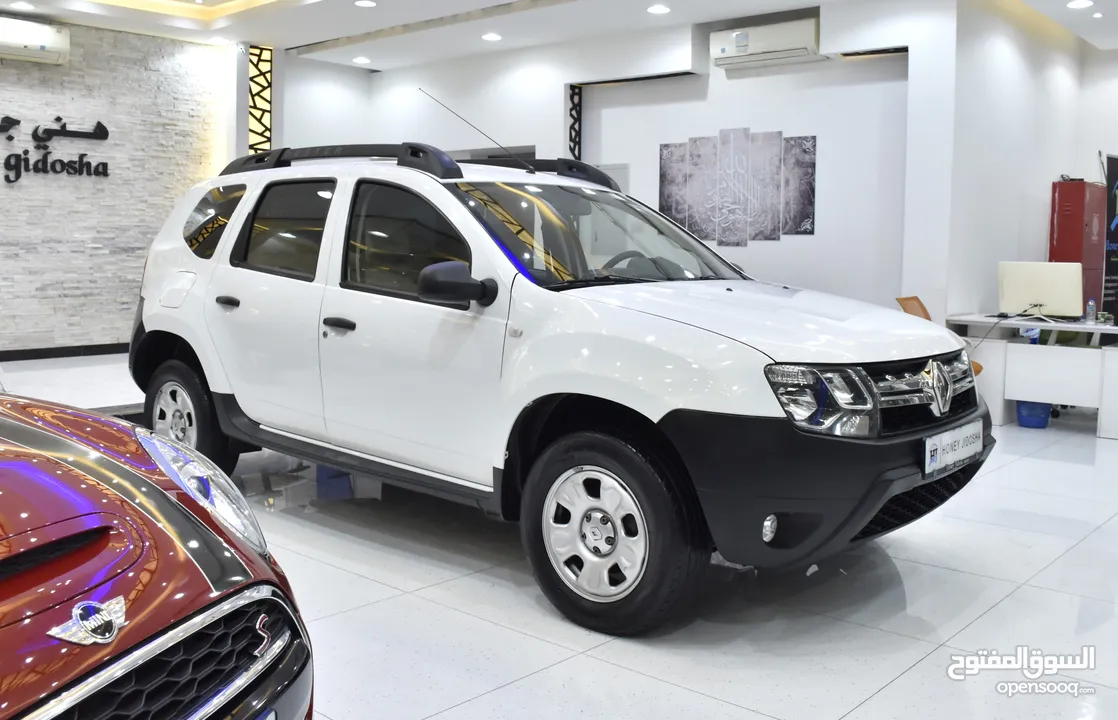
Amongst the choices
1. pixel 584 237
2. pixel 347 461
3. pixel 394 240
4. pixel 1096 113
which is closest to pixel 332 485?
pixel 347 461

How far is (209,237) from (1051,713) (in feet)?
11.8

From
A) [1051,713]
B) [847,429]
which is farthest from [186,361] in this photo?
[1051,713]

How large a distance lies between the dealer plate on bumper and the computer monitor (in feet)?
14.2

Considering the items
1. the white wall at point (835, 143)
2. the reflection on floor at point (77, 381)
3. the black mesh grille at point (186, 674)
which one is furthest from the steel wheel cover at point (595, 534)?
the white wall at point (835, 143)

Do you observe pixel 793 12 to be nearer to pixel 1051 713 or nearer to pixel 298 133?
pixel 298 133

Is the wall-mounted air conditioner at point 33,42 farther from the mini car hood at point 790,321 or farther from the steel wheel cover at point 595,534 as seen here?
the steel wheel cover at point 595,534

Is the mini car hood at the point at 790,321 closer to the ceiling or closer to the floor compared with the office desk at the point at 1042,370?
closer to the ceiling

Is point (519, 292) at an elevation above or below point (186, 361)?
above

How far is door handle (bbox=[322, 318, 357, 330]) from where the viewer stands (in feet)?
11.6

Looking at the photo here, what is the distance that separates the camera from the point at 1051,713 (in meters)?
2.53

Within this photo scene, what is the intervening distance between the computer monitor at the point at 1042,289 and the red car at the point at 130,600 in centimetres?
648

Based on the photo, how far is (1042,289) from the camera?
6902 millimetres

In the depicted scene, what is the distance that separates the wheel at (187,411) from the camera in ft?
14.0

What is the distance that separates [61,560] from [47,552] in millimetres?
24
